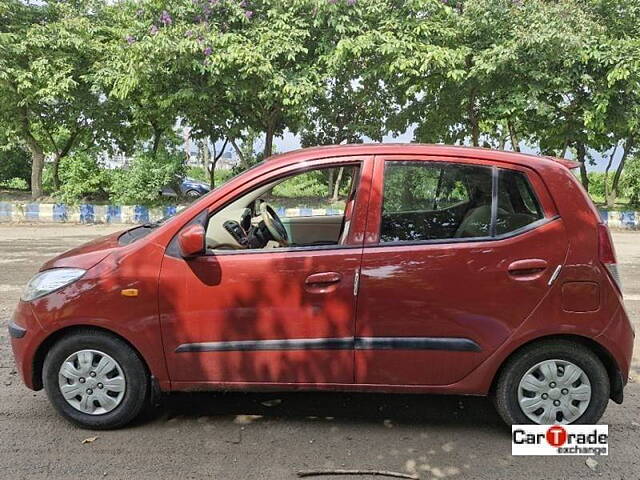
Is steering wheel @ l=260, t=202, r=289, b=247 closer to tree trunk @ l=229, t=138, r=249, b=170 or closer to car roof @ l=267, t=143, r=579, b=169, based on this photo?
car roof @ l=267, t=143, r=579, b=169

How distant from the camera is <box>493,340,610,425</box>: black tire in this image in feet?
10.3

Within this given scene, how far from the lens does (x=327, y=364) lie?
3.19m

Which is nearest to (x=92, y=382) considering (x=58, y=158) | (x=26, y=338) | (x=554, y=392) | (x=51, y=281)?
(x=26, y=338)

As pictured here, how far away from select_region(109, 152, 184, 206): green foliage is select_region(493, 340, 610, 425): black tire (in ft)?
47.7

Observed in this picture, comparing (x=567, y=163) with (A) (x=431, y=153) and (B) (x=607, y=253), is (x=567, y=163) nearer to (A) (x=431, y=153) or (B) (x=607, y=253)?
(B) (x=607, y=253)

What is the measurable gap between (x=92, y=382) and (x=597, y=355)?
3025mm

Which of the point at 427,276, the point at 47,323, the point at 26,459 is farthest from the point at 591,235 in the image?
the point at 26,459

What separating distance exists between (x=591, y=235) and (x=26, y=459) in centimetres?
343

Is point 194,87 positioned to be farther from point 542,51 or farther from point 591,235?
point 591,235

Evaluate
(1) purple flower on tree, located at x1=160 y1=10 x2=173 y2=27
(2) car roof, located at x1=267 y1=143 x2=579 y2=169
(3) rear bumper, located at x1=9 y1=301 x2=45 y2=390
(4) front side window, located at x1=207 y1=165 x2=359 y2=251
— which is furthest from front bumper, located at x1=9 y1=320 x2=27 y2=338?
(1) purple flower on tree, located at x1=160 y1=10 x2=173 y2=27

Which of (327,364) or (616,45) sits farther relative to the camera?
(616,45)

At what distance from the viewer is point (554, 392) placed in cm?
320

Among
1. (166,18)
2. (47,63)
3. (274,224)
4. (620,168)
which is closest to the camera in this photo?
(274,224)

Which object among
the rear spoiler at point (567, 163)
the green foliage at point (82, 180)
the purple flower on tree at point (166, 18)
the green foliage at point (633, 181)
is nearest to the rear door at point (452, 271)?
the rear spoiler at point (567, 163)
